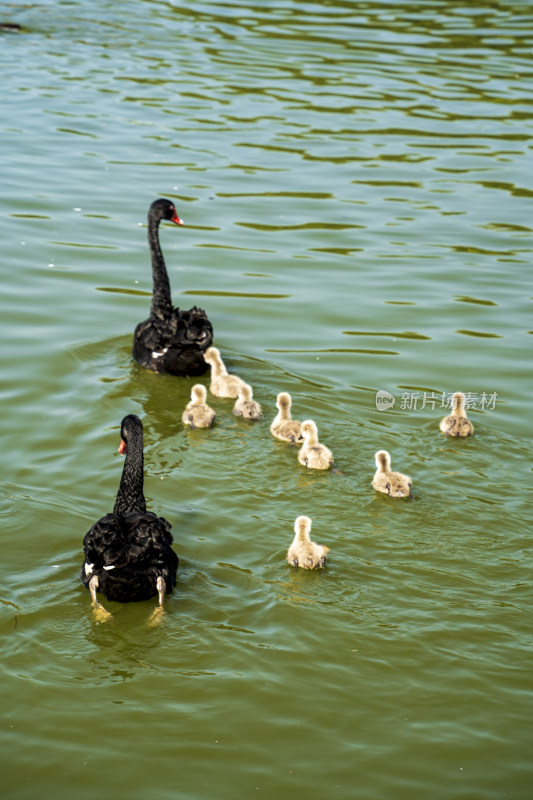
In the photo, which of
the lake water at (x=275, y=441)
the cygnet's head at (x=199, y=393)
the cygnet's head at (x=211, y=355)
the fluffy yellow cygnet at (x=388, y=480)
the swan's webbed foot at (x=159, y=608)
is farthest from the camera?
the cygnet's head at (x=211, y=355)

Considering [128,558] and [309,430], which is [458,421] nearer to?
[309,430]

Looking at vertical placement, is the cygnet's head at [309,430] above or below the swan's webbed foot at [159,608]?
above

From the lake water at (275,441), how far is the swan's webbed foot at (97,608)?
2.3 inches

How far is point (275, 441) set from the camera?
8.63m

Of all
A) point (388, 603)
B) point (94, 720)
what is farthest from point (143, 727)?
point (388, 603)

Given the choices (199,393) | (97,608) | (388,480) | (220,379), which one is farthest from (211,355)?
(97,608)

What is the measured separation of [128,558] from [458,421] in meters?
3.38

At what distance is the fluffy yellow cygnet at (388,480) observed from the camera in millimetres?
7551

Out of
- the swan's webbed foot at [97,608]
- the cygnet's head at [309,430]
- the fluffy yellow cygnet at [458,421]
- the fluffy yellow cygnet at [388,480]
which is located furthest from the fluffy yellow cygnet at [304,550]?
the fluffy yellow cygnet at [458,421]

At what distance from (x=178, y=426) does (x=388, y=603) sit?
3.14 metres

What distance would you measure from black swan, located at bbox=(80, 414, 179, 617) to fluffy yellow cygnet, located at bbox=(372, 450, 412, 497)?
1791 millimetres

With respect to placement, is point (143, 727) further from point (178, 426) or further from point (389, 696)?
point (178, 426)

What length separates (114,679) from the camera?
5.83 metres

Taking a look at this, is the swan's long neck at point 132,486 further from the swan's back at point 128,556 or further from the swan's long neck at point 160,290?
the swan's long neck at point 160,290
